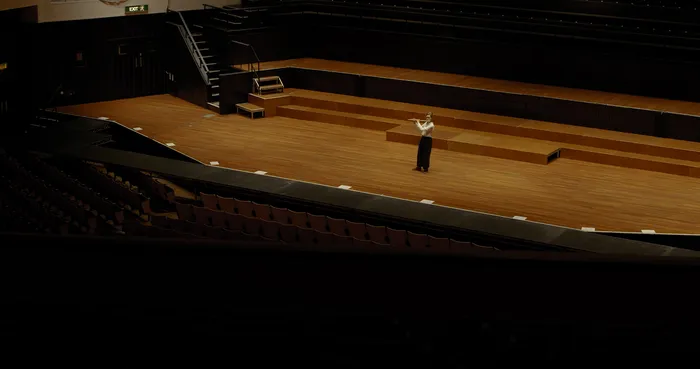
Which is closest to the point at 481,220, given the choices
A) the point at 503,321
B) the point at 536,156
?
the point at 536,156

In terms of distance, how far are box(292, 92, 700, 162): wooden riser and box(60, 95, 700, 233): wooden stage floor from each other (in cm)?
35

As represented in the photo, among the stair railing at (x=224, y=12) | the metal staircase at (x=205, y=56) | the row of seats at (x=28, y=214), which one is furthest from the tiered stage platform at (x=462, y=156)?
the row of seats at (x=28, y=214)

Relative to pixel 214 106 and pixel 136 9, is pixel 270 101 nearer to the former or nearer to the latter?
pixel 214 106

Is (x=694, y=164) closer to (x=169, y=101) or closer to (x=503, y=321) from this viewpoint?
(x=169, y=101)

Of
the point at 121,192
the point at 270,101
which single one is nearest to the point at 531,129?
the point at 270,101

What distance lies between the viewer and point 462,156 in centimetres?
955

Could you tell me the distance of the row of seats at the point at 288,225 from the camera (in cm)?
638

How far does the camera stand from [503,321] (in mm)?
1267

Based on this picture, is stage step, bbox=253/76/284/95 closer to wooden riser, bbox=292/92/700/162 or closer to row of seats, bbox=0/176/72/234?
wooden riser, bbox=292/92/700/162

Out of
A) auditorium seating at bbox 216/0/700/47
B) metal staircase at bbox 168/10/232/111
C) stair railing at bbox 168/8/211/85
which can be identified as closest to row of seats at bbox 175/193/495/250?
metal staircase at bbox 168/10/232/111

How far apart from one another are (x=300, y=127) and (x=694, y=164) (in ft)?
13.5

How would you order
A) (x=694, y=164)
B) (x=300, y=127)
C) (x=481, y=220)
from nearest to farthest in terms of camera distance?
1. (x=481, y=220)
2. (x=694, y=164)
3. (x=300, y=127)

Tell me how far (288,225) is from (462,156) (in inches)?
137

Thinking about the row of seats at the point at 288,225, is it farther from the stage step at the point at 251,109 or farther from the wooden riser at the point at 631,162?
the stage step at the point at 251,109
